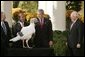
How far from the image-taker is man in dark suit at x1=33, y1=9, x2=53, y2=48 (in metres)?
9.70

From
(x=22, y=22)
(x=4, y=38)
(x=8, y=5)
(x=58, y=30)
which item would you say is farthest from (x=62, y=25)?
(x=4, y=38)

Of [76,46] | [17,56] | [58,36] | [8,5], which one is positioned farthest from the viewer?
[8,5]

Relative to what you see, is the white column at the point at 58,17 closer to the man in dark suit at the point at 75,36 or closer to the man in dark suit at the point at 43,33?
the man in dark suit at the point at 43,33

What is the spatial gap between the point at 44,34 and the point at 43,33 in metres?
0.04

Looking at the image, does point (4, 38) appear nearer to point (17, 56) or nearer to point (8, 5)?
point (17, 56)

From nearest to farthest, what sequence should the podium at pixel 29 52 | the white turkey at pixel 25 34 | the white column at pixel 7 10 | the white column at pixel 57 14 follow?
the podium at pixel 29 52 < the white turkey at pixel 25 34 < the white column at pixel 7 10 < the white column at pixel 57 14

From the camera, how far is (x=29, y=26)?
9.28 metres

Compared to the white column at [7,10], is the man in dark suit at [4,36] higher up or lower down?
lower down

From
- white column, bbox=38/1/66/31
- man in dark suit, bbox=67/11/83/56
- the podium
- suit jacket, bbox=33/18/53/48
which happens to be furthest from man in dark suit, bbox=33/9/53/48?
white column, bbox=38/1/66/31

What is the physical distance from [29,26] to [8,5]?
3.12m

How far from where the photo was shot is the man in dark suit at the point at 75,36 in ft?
30.2

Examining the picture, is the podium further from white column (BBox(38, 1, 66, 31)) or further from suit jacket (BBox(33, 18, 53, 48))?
white column (BBox(38, 1, 66, 31))

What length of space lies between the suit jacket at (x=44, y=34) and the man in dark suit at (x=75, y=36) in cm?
71

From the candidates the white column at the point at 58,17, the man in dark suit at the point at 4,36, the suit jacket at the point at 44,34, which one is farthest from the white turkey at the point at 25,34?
the white column at the point at 58,17
